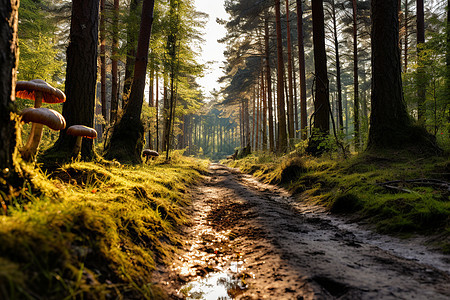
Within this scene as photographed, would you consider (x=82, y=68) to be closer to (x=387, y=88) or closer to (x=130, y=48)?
(x=130, y=48)

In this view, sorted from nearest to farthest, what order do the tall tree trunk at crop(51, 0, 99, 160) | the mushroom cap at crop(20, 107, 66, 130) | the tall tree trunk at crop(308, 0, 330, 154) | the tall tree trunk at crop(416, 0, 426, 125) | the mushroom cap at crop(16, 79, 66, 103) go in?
the mushroom cap at crop(20, 107, 66, 130)
the mushroom cap at crop(16, 79, 66, 103)
the tall tree trunk at crop(51, 0, 99, 160)
the tall tree trunk at crop(416, 0, 426, 125)
the tall tree trunk at crop(308, 0, 330, 154)

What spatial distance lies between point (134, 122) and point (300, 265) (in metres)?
6.77

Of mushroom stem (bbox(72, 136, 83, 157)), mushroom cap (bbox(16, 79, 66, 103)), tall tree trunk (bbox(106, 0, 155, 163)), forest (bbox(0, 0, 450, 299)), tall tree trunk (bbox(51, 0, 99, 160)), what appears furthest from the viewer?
tall tree trunk (bbox(106, 0, 155, 163))

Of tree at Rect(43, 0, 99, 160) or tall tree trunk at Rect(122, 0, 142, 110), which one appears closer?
tree at Rect(43, 0, 99, 160)

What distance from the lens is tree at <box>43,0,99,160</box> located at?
4387 millimetres

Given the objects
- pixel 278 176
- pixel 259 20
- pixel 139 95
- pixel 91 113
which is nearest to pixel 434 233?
pixel 278 176

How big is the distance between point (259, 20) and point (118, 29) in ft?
42.0

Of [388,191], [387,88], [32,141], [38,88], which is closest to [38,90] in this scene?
[38,88]

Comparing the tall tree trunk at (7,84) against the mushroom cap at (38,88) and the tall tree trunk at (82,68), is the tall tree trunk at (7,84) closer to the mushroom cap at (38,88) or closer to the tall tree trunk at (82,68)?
the mushroom cap at (38,88)

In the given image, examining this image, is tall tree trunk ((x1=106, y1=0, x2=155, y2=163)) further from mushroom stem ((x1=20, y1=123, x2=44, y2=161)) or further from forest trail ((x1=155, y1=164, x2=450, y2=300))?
forest trail ((x1=155, y1=164, x2=450, y2=300))

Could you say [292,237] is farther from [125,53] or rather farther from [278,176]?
[125,53]

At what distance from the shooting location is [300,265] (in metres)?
1.92

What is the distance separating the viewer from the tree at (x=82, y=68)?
439cm

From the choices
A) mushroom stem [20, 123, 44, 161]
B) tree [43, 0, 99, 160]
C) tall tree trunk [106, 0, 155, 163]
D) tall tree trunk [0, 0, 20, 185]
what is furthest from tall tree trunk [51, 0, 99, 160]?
tall tree trunk [0, 0, 20, 185]
